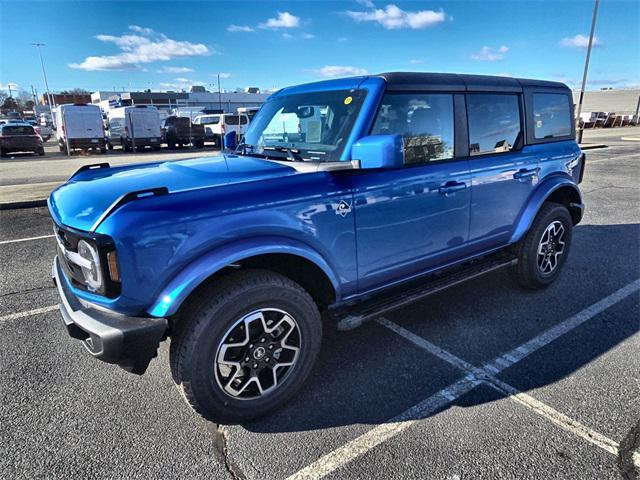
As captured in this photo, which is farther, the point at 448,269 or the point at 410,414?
the point at 448,269

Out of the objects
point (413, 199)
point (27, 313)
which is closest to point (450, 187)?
point (413, 199)

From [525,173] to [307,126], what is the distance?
215 centimetres

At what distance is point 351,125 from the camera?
2.95 m

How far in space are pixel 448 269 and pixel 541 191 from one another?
4.51 feet

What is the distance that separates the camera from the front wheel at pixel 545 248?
4.19 meters

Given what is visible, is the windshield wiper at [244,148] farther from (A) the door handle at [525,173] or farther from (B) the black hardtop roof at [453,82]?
(A) the door handle at [525,173]

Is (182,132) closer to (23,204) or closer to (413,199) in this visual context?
(23,204)

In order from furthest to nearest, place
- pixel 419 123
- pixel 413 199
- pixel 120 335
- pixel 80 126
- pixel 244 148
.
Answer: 1. pixel 80 126
2. pixel 244 148
3. pixel 419 123
4. pixel 413 199
5. pixel 120 335

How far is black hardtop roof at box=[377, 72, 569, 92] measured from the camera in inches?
123

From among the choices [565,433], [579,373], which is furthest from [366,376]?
[579,373]

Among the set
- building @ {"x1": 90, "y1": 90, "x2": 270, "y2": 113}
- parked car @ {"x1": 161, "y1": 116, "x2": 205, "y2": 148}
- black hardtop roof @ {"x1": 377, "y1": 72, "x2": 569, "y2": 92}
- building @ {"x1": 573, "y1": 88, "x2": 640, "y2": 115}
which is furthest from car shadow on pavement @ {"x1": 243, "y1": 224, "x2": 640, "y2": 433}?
building @ {"x1": 90, "y1": 90, "x2": 270, "y2": 113}

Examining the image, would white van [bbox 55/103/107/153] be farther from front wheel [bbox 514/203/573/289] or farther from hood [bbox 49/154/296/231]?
front wheel [bbox 514/203/573/289]

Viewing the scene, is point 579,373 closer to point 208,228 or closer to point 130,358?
point 208,228

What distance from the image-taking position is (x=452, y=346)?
3.39 metres
